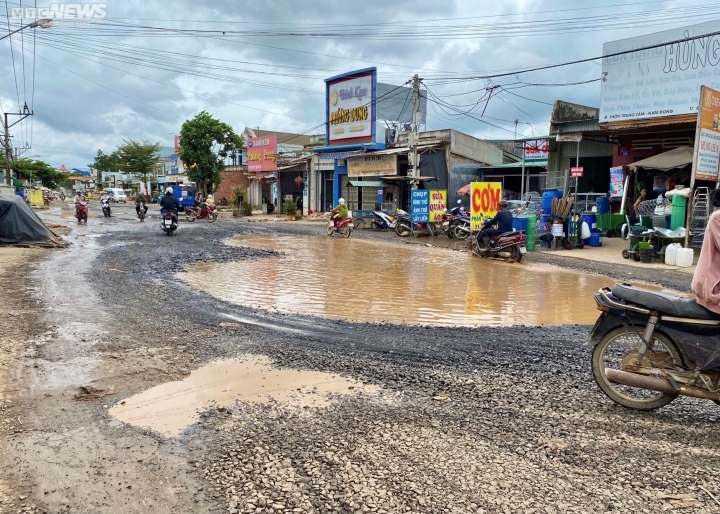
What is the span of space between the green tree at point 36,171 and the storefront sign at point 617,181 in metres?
60.1

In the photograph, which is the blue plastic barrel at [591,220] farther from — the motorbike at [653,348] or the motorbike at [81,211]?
the motorbike at [81,211]

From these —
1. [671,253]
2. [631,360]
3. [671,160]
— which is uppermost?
[671,160]

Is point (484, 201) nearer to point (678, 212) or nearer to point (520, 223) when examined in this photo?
point (520, 223)

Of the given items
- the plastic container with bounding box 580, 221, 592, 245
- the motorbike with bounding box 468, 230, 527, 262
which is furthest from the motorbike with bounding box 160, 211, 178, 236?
the plastic container with bounding box 580, 221, 592, 245

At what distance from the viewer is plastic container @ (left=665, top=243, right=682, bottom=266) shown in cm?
1252

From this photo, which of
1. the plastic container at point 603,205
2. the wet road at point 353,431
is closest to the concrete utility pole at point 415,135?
the plastic container at point 603,205

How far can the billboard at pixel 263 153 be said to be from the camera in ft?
124

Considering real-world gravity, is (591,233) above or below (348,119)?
below

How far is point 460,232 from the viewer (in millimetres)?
19453

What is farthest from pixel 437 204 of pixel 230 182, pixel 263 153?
pixel 230 182

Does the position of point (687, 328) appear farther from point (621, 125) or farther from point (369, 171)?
point (369, 171)

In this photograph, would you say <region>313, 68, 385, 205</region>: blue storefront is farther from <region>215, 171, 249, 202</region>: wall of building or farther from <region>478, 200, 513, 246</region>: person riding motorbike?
<region>478, 200, 513, 246</region>: person riding motorbike

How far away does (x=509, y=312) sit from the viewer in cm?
805

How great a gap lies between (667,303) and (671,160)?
48.2ft
